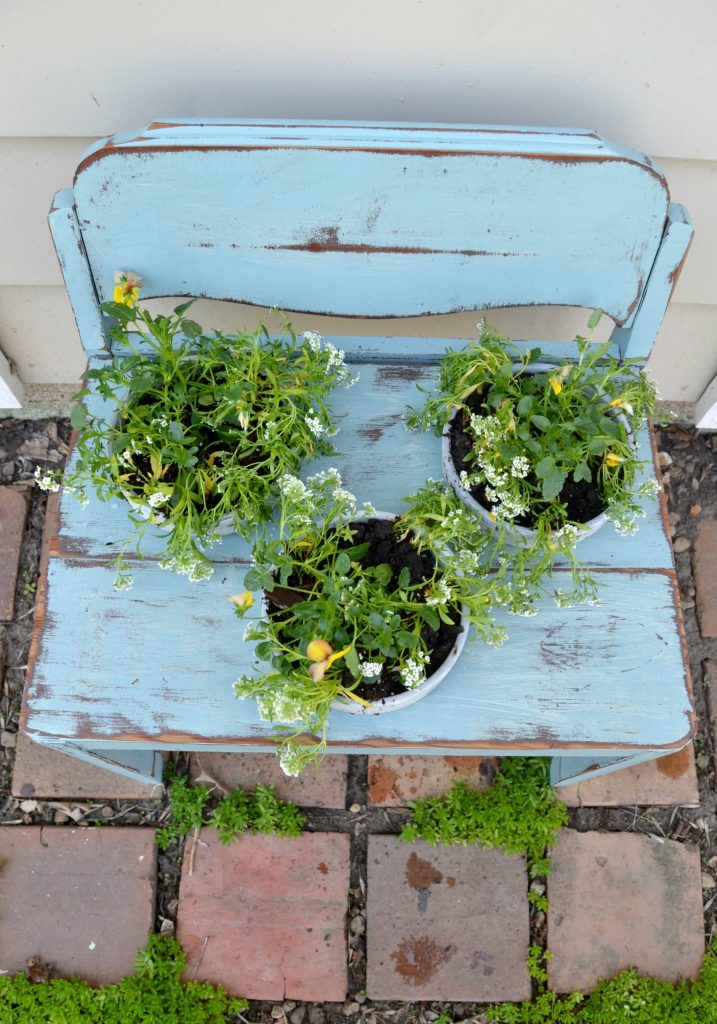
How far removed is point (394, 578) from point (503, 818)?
1.07 m

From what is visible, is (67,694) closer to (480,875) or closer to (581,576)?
(581,576)

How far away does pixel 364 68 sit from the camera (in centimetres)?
139

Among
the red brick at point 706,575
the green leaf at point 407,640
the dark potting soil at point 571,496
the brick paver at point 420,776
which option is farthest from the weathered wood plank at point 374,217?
the brick paver at point 420,776

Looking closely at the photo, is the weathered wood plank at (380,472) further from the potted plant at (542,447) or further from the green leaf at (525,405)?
the green leaf at (525,405)

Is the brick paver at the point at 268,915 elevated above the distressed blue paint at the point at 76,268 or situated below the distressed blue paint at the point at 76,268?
below

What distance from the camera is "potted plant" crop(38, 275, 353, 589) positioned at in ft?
4.32

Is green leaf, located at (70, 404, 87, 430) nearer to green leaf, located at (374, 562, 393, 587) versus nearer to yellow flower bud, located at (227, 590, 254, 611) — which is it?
yellow flower bud, located at (227, 590, 254, 611)

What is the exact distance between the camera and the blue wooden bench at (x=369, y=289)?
1.33 metres

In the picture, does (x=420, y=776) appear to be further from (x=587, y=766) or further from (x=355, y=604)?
(x=355, y=604)

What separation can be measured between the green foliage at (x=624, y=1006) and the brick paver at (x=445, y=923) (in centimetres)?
4

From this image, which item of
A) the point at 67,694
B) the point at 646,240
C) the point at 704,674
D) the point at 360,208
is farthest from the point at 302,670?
the point at 704,674

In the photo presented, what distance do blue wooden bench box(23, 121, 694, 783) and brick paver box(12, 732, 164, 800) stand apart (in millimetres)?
680

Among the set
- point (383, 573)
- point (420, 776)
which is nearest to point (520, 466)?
point (383, 573)

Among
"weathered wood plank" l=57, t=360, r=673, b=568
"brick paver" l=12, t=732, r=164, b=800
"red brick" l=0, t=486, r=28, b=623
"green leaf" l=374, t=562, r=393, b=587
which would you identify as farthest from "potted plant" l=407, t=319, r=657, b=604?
"red brick" l=0, t=486, r=28, b=623
